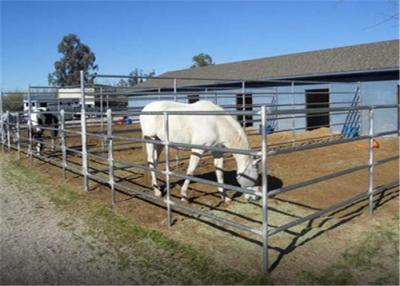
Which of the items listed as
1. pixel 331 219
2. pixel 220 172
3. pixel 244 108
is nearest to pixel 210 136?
pixel 220 172

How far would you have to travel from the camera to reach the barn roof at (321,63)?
13500 millimetres

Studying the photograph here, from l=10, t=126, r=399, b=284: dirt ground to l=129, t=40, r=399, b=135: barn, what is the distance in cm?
381

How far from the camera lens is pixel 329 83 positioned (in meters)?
12.9

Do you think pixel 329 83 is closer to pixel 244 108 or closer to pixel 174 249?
pixel 244 108

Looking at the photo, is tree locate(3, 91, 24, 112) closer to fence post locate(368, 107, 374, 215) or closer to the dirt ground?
the dirt ground

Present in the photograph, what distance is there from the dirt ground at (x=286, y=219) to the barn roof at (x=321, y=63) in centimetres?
694

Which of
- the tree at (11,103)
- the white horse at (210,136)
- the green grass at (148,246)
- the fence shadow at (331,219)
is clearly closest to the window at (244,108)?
the white horse at (210,136)

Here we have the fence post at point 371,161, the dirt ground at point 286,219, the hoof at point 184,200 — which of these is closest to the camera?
the dirt ground at point 286,219

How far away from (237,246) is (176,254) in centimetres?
60

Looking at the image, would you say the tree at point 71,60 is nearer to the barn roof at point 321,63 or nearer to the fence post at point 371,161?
the barn roof at point 321,63

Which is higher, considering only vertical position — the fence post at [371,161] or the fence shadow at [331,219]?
the fence post at [371,161]

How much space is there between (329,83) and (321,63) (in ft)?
11.4

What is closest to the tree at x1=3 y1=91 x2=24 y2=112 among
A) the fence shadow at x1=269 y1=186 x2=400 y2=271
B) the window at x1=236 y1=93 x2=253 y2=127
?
the window at x1=236 y1=93 x2=253 y2=127

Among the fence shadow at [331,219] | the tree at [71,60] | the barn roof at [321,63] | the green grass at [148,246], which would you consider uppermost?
the tree at [71,60]
